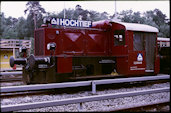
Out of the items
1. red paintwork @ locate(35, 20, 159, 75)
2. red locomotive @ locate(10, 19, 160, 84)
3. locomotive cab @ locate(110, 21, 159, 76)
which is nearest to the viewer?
red locomotive @ locate(10, 19, 160, 84)

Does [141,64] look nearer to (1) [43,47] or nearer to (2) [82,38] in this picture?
(2) [82,38]

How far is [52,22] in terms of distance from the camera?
29.6 feet

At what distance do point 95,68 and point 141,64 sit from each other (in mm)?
2232

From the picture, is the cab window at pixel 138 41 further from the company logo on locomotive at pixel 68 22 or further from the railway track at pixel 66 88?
the company logo on locomotive at pixel 68 22

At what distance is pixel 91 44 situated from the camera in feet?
33.1

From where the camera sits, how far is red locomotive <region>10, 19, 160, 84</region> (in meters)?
8.57

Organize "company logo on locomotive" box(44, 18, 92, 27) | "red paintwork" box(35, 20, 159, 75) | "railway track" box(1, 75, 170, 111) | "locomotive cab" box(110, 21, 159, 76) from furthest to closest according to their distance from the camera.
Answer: "locomotive cab" box(110, 21, 159, 76) < "red paintwork" box(35, 20, 159, 75) < "company logo on locomotive" box(44, 18, 92, 27) < "railway track" box(1, 75, 170, 111)

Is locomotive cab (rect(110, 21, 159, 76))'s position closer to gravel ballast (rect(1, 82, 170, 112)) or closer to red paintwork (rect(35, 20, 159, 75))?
red paintwork (rect(35, 20, 159, 75))

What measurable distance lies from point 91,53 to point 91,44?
42cm

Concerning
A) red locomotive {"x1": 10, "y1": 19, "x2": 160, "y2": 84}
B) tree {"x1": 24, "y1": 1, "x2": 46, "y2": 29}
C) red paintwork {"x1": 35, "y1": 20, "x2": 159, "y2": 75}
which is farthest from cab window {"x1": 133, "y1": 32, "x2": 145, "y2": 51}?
tree {"x1": 24, "y1": 1, "x2": 46, "y2": 29}

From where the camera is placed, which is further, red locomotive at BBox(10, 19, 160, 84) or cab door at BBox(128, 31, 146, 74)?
cab door at BBox(128, 31, 146, 74)

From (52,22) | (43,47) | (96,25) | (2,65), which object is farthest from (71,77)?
(2,65)

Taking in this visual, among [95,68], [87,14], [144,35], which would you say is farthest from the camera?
[87,14]

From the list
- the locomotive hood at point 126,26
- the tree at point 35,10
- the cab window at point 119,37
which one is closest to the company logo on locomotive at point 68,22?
the locomotive hood at point 126,26
